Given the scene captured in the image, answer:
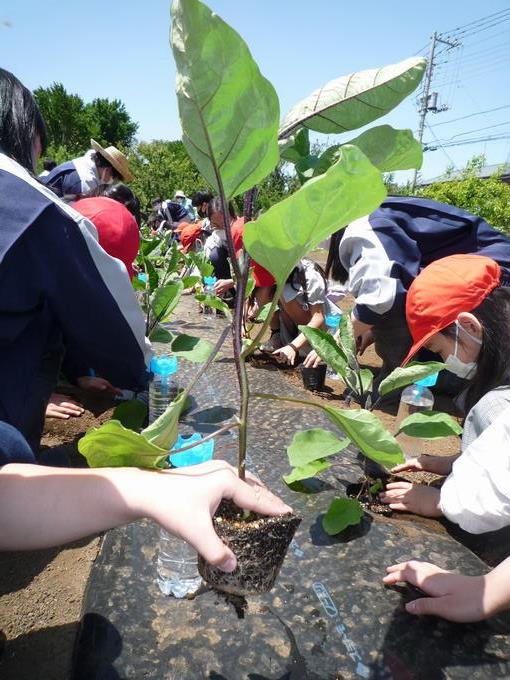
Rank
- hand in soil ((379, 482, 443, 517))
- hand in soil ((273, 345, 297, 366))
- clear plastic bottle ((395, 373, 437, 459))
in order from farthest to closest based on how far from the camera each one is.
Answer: hand in soil ((273, 345, 297, 366)) → clear plastic bottle ((395, 373, 437, 459)) → hand in soil ((379, 482, 443, 517))

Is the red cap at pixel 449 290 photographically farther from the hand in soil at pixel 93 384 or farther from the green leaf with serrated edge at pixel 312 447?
the hand in soil at pixel 93 384

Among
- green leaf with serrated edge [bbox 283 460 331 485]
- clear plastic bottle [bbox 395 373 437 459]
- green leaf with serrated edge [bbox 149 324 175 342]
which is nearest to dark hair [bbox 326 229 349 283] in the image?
clear plastic bottle [bbox 395 373 437 459]

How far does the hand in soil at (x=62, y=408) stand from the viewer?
2.14 metres

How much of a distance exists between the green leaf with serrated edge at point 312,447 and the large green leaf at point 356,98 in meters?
0.70

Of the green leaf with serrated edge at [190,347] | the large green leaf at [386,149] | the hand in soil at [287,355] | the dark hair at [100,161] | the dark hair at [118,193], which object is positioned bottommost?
the hand in soil at [287,355]

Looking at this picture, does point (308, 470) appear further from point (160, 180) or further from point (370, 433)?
point (160, 180)

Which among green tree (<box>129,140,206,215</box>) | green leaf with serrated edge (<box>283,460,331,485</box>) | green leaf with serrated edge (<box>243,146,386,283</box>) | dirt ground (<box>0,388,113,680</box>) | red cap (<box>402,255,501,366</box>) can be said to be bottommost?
dirt ground (<box>0,388,113,680</box>)

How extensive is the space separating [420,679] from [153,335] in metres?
1.64

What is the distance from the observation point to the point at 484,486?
1043mm

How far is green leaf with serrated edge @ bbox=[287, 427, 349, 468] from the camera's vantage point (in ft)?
3.78

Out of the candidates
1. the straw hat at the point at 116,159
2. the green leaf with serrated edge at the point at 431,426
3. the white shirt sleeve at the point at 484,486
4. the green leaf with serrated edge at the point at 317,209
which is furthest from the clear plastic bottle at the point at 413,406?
the straw hat at the point at 116,159

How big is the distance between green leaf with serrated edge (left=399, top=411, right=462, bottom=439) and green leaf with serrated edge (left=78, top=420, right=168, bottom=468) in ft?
2.73

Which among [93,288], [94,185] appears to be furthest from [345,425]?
[94,185]

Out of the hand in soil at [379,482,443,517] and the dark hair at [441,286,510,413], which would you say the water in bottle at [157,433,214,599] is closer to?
the hand in soil at [379,482,443,517]
